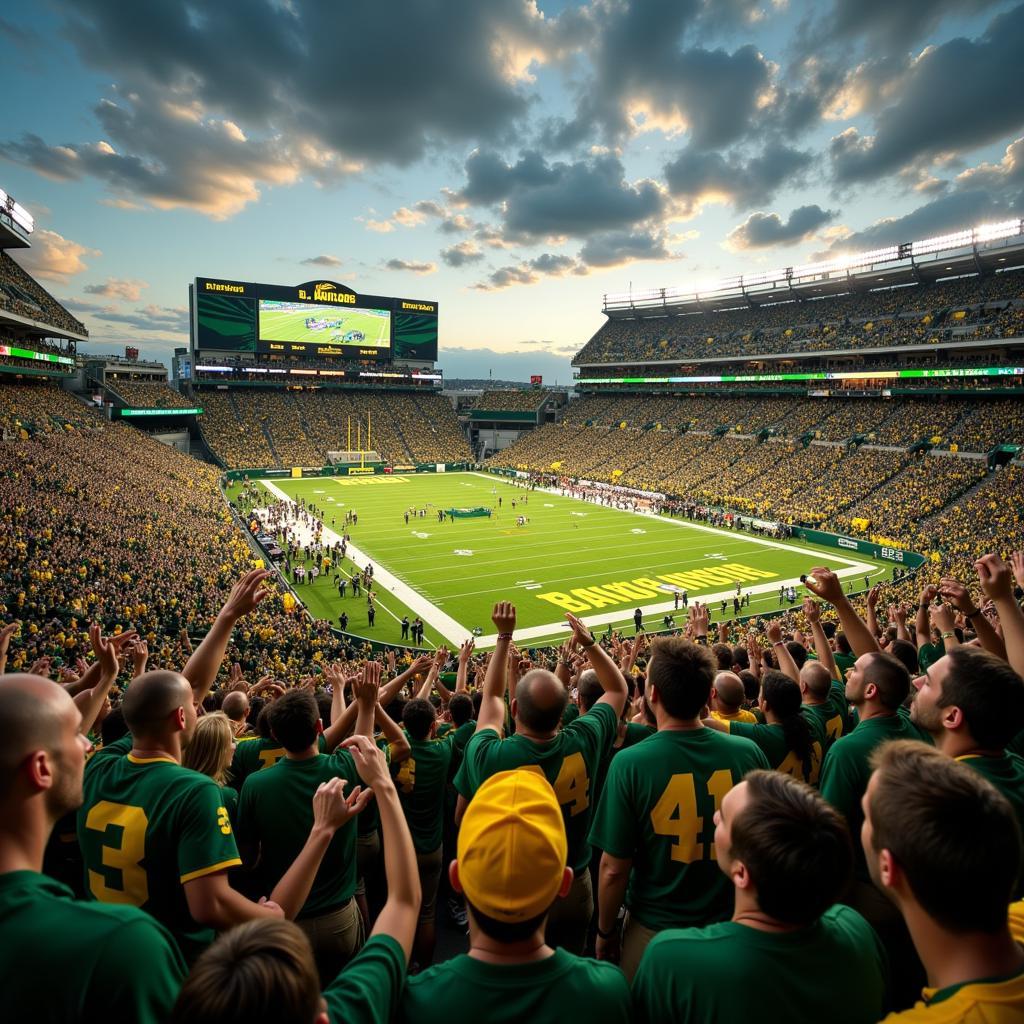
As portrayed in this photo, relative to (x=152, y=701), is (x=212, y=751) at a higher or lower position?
lower

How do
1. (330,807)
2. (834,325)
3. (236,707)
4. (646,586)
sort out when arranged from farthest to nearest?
(834,325) → (646,586) → (236,707) → (330,807)

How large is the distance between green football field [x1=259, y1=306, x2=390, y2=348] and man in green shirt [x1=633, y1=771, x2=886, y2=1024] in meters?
83.6

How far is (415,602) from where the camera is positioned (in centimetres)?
2684

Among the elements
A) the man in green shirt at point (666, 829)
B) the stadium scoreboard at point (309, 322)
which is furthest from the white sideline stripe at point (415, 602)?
the stadium scoreboard at point (309, 322)

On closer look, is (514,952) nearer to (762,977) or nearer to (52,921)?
(762,977)

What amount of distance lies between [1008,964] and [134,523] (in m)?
27.0

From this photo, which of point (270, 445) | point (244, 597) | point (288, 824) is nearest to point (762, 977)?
point (288, 824)

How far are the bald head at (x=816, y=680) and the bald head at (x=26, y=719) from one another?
502 centimetres

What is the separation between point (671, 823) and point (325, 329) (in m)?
84.7

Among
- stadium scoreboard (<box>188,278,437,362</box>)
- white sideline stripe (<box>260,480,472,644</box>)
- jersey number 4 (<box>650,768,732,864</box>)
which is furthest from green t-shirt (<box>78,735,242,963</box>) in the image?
stadium scoreboard (<box>188,278,437,362</box>)

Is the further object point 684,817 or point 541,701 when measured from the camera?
point 541,701

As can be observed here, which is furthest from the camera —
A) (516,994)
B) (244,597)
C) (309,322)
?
(309,322)

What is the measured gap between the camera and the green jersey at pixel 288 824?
11.5 feet

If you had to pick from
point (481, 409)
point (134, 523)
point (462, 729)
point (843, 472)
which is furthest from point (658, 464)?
point (462, 729)
